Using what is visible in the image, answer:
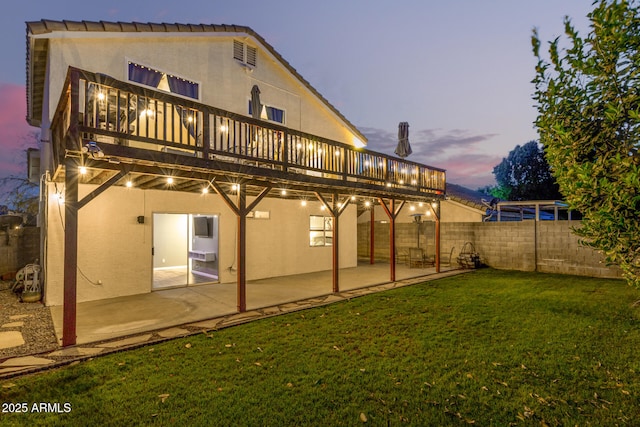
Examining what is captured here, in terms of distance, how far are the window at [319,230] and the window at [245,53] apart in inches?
218

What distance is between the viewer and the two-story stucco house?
483 centimetres

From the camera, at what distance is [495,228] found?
1258 cm

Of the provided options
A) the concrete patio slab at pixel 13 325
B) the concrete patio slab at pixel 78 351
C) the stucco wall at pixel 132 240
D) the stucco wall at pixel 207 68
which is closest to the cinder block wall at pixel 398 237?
the stucco wall at pixel 207 68

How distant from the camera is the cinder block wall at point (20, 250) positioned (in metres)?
9.52

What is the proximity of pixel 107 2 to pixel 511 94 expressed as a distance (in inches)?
3068

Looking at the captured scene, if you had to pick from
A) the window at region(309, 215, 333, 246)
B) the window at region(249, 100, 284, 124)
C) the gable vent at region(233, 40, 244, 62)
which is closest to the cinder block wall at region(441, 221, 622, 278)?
the window at region(309, 215, 333, 246)

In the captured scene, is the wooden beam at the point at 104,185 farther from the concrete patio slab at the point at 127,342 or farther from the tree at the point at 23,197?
the tree at the point at 23,197

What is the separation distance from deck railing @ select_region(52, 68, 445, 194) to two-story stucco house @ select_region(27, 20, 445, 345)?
0.03m

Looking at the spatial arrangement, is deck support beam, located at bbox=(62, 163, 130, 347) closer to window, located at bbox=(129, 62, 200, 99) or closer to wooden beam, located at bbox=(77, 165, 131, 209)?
wooden beam, located at bbox=(77, 165, 131, 209)

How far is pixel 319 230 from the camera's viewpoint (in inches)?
480

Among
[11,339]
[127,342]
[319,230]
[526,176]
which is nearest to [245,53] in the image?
[319,230]

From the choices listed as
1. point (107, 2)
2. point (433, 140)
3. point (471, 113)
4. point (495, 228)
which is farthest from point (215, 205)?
point (107, 2)

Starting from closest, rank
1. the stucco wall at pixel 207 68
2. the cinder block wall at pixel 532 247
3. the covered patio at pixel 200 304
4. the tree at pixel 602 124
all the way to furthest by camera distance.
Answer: the tree at pixel 602 124 → the covered patio at pixel 200 304 → the stucco wall at pixel 207 68 → the cinder block wall at pixel 532 247

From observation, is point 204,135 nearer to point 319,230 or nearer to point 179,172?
point 179,172
